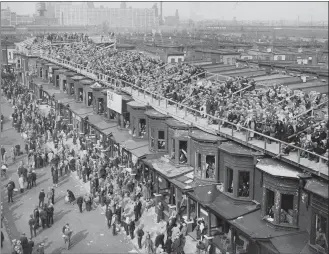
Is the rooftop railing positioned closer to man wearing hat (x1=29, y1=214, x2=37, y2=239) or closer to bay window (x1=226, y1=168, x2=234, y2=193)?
bay window (x1=226, y1=168, x2=234, y2=193)

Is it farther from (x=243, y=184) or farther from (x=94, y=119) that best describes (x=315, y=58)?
(x=243, y=184)

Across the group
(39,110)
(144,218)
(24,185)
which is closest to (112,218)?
(144,218)

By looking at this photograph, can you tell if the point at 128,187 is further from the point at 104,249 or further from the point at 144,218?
the point at 104,249

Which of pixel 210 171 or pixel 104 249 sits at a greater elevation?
pixel 210 171

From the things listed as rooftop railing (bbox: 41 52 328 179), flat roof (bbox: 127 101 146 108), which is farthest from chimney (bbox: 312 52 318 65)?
flat roof (bbox: 127 101 146 108)

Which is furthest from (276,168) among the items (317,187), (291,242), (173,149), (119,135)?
(119,135)

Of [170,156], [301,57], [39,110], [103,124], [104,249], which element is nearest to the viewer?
[104,249]
